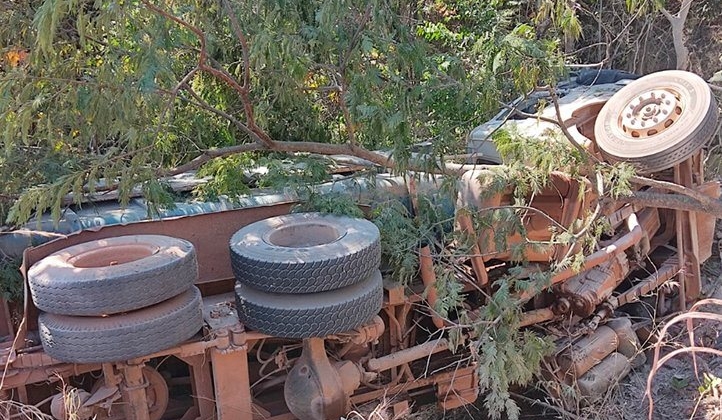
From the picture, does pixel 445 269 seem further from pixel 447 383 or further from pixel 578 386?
pixel 578 386

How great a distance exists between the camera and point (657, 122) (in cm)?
480

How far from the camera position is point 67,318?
3.17 m

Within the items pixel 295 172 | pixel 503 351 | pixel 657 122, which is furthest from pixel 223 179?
pixel 657 122

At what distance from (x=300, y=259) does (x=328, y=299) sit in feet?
0.84

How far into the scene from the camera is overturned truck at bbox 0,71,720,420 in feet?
10.6

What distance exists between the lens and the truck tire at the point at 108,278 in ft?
10.1

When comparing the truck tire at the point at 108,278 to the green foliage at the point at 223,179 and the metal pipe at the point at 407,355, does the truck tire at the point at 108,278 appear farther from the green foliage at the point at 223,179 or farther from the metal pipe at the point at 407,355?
the metal pipe at the point at 407,355

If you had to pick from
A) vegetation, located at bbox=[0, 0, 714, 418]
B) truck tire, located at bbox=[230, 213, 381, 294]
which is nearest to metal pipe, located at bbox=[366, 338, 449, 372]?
vegetation, located at bbox=[0, 0, 714, 418]

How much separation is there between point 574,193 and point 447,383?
5.03 feet

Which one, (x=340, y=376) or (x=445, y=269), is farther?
(x=445, y=269)

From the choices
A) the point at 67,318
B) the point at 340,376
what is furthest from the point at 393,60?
the point at 67,318

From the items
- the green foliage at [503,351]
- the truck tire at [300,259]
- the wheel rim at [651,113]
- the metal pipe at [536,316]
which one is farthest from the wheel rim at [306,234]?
the wheel rim at [651,113]


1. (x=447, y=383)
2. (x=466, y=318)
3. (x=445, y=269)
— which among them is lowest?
(x=447, y=383)

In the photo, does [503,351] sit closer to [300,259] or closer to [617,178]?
[617,178]
